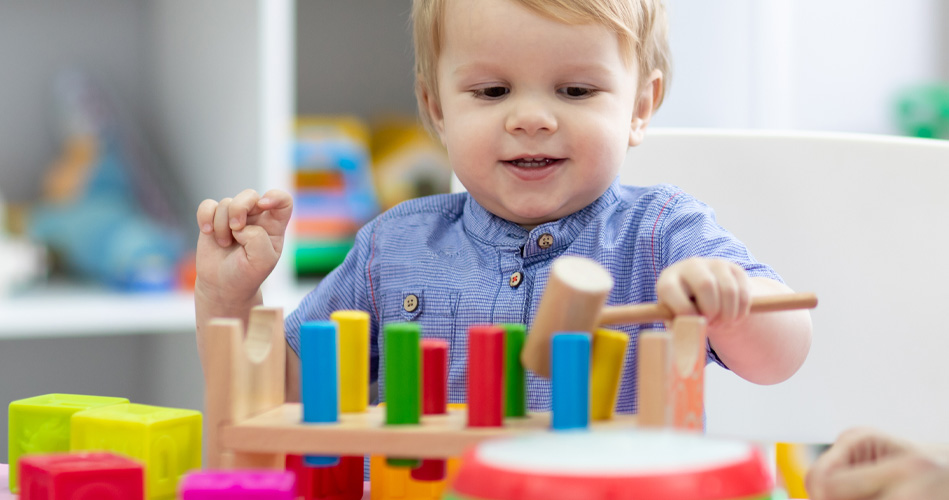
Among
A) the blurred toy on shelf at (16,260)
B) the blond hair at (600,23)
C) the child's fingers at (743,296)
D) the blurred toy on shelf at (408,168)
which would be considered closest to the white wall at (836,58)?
the blurred toy on shelf at (408,168)

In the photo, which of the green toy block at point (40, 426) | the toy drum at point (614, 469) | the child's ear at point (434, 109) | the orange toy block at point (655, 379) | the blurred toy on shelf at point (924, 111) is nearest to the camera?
the toy drum at point (614, 469)

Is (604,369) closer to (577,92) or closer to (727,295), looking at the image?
(727,295)

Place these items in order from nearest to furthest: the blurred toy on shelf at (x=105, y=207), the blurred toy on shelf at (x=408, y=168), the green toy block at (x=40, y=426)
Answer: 1. the green toy block at (x=40, y=426)
2. the blurred toy on shelf at (x=105, y=207)
3. the blurred toy on shelf at (x=408, y=168)

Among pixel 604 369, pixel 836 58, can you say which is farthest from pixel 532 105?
pixel 836 58

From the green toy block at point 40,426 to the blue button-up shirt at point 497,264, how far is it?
294 mm

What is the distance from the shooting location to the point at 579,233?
2.70 feet

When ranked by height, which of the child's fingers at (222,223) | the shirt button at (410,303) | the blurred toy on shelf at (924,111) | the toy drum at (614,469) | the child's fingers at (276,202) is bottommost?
the toy drum at (614,469)

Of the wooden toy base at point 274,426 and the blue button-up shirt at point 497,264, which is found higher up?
the blue button-up shirt at point 497,264

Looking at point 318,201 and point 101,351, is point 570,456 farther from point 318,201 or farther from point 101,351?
point 101,351

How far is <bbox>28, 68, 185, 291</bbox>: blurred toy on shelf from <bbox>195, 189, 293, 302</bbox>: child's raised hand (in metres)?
0.81

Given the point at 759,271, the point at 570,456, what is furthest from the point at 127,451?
the point at 759,271

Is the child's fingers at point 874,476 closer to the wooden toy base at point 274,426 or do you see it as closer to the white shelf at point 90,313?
the wooden toy base at point 274,426

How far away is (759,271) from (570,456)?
404 millimetres

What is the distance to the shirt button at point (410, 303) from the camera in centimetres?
82
